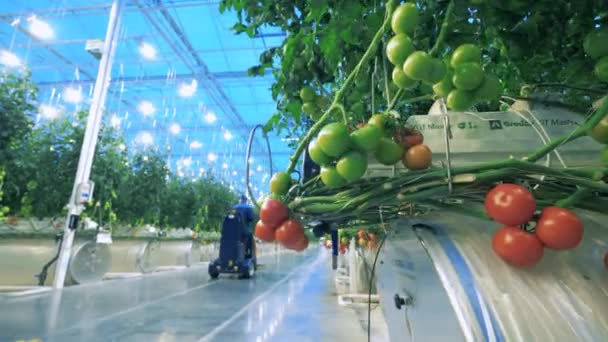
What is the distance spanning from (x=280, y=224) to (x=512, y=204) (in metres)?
0.38

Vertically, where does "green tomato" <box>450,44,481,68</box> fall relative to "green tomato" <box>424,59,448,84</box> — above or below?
above

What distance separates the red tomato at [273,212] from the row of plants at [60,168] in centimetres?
509

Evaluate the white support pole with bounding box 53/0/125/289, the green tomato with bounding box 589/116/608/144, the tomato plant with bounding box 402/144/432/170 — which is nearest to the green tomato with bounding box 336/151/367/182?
the tomato plant with bounding box 402/144/432/170

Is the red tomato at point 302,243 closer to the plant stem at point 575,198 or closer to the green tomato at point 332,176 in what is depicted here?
the green tomato at point 332,176

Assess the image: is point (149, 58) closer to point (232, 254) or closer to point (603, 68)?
point (232, 254)

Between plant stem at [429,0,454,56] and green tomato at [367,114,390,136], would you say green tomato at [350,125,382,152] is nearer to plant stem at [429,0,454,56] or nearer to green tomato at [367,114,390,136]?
green tomato at [367,114,390,136]

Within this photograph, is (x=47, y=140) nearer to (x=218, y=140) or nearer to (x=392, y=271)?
(x=392, y=271)

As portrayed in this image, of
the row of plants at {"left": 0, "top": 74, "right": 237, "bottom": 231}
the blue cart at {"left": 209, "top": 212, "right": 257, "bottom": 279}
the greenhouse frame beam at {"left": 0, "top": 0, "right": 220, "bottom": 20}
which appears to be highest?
the greenhouse frame beam at {"left": 0, "top": 0, "right": 220, "bottom": 20}

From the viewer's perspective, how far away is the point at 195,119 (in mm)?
15953

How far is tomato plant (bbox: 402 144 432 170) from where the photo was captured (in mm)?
588

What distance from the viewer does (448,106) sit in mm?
628

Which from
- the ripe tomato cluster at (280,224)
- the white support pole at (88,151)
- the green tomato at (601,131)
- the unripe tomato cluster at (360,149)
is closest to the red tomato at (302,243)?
the ripe tomato cluster at (280,224)

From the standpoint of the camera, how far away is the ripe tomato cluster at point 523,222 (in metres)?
0.49

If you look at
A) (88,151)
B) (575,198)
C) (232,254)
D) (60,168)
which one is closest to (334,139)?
(575,198)
